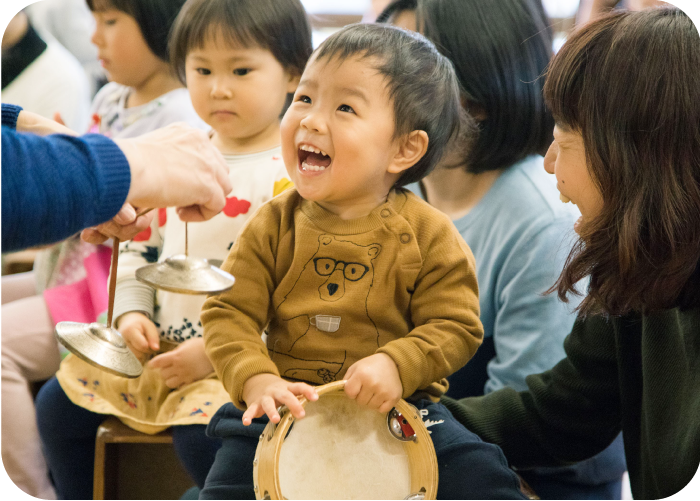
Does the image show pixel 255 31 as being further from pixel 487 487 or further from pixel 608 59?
pixel 487 487

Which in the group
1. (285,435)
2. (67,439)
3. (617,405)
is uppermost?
→ (285,435)

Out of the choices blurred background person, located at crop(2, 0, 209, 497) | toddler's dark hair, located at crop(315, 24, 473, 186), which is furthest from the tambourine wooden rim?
blurred background person, located at crop(2, 0, 209, 497)

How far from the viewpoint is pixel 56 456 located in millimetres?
1682

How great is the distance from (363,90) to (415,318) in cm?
38

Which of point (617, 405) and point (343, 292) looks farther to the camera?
point (617, 405)

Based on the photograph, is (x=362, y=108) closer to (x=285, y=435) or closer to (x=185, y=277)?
(x=185, y=277)

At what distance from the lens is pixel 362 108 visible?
3.66 ft

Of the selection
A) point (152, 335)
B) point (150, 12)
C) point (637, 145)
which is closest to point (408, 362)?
point (637, 145)

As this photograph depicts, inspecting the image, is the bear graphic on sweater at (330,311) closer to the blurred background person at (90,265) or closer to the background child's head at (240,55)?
the background child's head at (240,55)

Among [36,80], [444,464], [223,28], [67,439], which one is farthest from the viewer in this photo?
[36,80]

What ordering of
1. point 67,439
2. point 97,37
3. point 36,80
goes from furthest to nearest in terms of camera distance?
point 36,80, point 97,37, point 67,439

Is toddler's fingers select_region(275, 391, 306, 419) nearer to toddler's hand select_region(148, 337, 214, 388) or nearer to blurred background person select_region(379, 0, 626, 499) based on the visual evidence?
toddler's hand select_region(148, 337, 214, 388)

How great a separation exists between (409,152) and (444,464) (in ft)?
1.67

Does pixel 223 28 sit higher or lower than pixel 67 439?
higher
